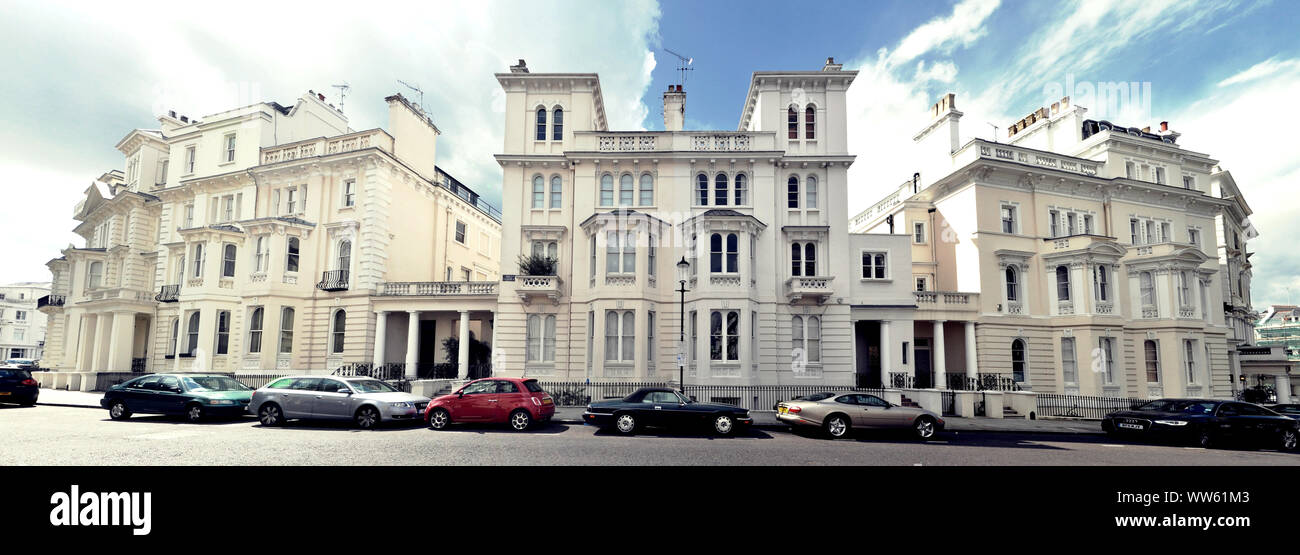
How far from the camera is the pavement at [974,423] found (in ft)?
52.1

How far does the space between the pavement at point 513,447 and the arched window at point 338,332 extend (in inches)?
348

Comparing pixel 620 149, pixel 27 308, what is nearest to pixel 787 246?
pixel 620 149

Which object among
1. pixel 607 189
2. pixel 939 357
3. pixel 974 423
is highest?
pixel 607 189

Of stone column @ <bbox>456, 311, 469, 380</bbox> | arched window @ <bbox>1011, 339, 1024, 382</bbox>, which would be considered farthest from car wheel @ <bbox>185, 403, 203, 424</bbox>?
arched window @ <bbox>1011, 339, 1024, 382</bbox>

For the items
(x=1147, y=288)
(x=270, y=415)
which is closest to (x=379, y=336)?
(x=270, y=415)

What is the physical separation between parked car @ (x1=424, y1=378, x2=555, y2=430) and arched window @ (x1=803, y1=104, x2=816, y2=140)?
17784 mm

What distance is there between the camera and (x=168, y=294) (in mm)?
27375

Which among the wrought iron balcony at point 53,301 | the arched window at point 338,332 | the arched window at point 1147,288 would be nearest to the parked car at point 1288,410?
the arched window at point 1147,288

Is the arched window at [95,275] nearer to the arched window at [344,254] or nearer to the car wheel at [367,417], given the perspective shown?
the arched window at [344,254]

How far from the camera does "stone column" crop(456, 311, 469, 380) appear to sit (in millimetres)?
22891

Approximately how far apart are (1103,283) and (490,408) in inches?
1173

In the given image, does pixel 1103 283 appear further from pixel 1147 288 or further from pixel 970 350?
pixel 970 350

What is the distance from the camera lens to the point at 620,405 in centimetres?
1362
